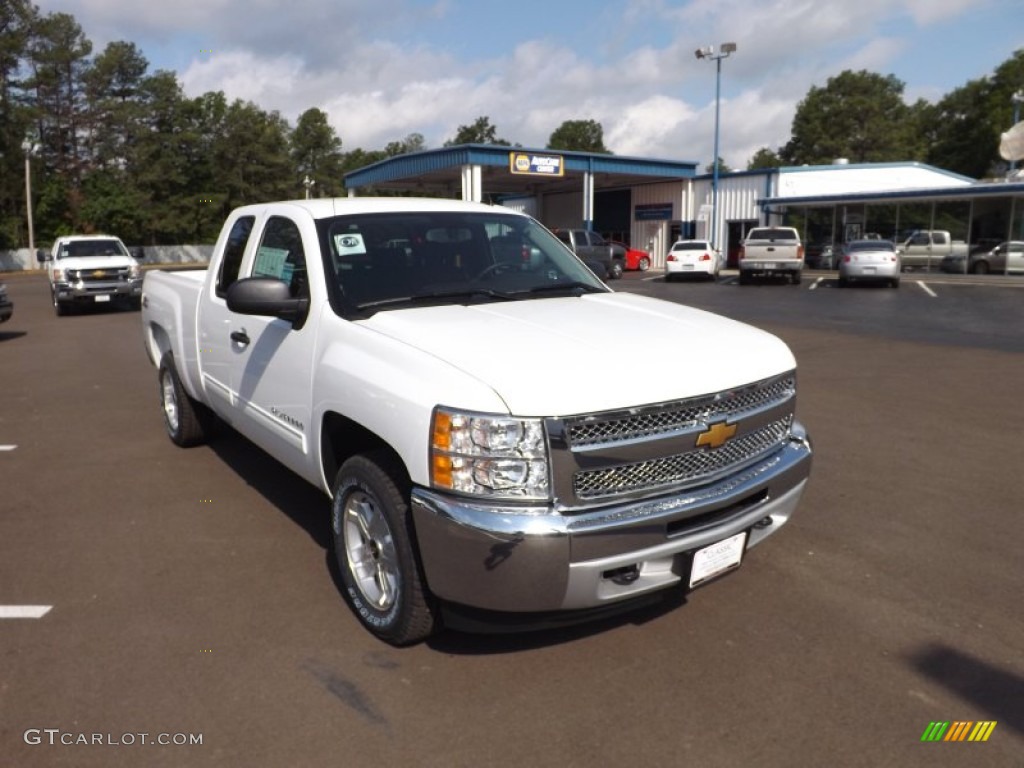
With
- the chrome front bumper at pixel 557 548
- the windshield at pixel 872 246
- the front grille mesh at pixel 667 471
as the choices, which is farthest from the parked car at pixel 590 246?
the chrome front bumper at pixel 557 548

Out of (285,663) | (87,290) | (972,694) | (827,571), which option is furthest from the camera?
(87,290)

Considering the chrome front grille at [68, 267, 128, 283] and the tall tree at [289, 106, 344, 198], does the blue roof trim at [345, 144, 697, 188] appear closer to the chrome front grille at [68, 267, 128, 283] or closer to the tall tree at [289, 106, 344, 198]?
the chrome front grille at [68, 267, 128, 283]

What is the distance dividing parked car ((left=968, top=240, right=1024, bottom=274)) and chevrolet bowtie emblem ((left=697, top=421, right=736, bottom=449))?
31.6 meters

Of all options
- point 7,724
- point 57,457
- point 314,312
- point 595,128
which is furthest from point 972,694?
point 595,128

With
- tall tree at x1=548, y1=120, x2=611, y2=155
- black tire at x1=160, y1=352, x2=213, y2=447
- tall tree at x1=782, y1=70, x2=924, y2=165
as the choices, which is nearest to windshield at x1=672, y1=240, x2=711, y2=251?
black tire at x1=160, y1=352, x2=213, y2=447

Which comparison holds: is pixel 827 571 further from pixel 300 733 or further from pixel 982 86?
pixel 982 86

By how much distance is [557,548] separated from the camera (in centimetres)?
281

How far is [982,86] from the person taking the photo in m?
73.7

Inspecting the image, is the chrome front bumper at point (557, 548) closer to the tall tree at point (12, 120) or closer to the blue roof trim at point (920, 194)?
the blue roof trim at point (920, 194)

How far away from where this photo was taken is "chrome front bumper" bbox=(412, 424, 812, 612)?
9.23 ft

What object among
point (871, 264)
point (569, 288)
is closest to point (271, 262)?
point (569, 288)

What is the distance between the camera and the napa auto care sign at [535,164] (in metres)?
33.5

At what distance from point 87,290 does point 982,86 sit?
265ft

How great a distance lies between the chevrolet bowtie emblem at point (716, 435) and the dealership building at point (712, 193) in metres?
25.5
